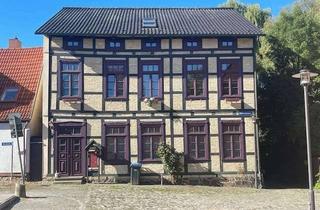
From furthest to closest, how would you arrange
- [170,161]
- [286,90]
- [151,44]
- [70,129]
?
[286,90], [151,44], [70,129], [170,161]

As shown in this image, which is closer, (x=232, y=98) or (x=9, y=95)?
(x=232, y=98)

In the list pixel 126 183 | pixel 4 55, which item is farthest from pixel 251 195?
pixel 4 55

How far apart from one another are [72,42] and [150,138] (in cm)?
627

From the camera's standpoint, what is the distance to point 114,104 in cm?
2833

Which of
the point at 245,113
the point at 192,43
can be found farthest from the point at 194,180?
the point at 192,43

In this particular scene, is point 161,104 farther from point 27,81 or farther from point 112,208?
point 112,208

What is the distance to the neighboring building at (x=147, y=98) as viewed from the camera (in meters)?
28.1

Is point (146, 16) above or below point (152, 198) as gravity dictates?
above

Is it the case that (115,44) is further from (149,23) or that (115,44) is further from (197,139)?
(197,139)

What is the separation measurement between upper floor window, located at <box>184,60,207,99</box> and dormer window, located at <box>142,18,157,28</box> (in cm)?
288

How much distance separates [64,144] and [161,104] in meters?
5.28

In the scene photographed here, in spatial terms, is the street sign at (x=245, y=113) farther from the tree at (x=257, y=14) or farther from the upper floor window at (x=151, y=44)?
the tree at (x=257, y=14)

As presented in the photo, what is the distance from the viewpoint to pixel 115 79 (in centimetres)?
2844

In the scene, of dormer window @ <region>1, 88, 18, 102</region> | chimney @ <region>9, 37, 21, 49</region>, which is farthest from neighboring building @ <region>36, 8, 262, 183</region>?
chimney @ <region>9, 37, 21, 49</region>
